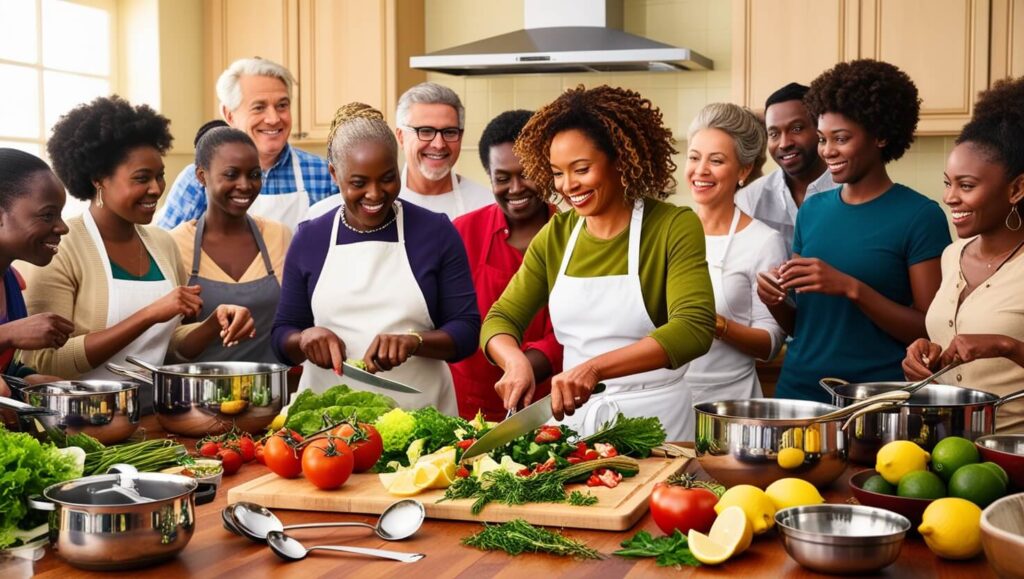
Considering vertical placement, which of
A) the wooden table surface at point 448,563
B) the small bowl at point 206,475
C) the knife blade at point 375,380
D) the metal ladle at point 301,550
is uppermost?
the knife blade at point 375,380

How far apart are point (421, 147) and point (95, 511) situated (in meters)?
2.42

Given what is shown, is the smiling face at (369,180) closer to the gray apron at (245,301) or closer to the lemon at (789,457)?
the gray apron at (245,301)

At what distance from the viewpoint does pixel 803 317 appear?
307 cm

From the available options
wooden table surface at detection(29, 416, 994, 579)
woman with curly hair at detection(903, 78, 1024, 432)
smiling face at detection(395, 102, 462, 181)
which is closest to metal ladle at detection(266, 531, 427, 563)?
wooden table surface at detection(29, 416, 994, 579)

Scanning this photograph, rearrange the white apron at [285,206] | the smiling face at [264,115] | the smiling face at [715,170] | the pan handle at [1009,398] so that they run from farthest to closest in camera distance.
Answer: the smiling face at [264,115] < the white apron at [285,206] < the smiling face at [715,170] < the pan handle at [1009,398]

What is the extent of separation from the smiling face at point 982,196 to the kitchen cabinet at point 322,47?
3752mm

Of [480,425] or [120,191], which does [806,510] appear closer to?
[480,425]

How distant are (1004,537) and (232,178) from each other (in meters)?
2.43

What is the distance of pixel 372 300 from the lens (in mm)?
2910

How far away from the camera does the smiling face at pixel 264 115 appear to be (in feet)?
14.1

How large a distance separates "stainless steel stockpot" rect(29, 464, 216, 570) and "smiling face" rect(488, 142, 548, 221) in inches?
71.4

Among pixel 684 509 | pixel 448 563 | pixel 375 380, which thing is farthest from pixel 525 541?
pixel 375 380

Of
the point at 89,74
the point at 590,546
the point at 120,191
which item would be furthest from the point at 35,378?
the point at 89,74

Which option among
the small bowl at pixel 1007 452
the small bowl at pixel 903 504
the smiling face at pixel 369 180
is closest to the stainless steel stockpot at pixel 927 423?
the small bowl at pixel 1007 452
